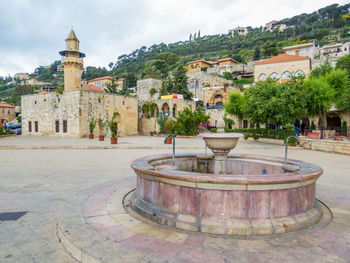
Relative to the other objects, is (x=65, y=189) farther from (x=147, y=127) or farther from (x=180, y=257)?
(x=147, y=127)

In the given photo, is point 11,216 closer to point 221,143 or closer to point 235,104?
point 221,143

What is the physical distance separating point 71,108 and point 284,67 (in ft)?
111

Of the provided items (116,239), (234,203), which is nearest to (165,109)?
(234,203)

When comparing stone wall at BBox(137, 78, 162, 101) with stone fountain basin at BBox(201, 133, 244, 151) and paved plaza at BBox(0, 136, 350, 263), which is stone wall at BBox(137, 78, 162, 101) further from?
paved plaza at BBox(0, 136, 350, 263)

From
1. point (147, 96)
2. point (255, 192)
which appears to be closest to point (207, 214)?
point (255, 192)

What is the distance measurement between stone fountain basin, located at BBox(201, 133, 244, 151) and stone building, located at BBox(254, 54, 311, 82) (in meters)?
35.7

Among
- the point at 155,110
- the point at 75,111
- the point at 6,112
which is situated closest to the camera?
the point at 75,111

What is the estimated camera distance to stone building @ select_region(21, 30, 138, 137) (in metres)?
24.1

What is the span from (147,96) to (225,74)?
2000cm

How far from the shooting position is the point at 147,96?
44094mm

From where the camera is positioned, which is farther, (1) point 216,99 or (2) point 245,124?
(1) point 216,99

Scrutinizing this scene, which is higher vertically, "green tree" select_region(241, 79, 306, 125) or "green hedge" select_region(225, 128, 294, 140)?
"green tree" select_region(241, 79, 306, 125)

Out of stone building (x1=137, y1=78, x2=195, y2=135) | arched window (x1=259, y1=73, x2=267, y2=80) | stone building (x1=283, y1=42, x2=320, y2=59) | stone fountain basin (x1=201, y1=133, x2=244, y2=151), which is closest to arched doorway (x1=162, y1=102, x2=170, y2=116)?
stone building (x1=137, y1=78, x2=195, y2=135)

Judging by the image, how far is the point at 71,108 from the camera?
80.0 feet
